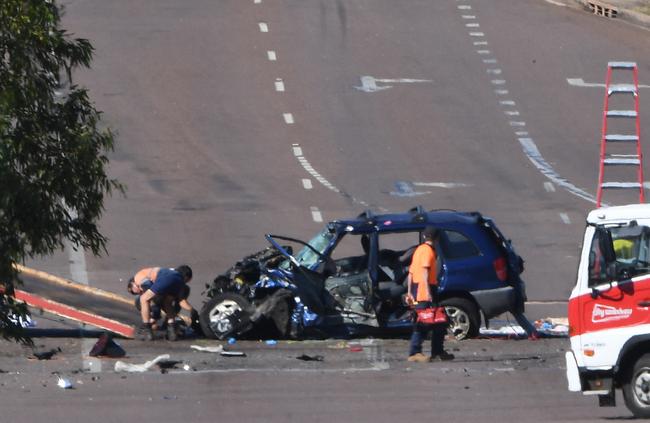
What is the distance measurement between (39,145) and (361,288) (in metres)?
6.47

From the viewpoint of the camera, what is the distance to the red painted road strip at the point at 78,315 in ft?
56.6

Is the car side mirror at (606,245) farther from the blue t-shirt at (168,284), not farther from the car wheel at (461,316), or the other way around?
the blue t-shirt at (168,284)

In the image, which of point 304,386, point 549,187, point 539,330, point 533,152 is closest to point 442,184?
point 549,187

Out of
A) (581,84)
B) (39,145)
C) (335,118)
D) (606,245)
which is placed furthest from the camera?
(581,84)

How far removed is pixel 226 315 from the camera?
55.9ft

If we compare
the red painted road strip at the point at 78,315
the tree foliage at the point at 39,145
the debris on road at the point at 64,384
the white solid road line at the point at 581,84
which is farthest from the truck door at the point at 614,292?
the white solid road line at the point at 581,84

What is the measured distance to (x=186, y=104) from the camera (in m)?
30.7

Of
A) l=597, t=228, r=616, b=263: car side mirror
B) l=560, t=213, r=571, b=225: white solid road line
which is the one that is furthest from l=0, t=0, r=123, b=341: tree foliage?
l=560, t=213, r=571, b=225: white solid road line

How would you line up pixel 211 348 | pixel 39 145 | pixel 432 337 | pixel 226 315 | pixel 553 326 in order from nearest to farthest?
pixel 39 145 → pixel 432 337 → pixel 211 348 → pixel 226 315 → pixel 553 326

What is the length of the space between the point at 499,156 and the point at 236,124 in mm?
5348

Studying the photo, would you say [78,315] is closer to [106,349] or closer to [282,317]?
[106,349]

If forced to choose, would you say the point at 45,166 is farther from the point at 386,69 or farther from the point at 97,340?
the point at 386,69

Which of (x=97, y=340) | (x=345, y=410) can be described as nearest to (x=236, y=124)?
(x=97, y=340)

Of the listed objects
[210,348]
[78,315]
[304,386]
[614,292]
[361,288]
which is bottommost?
[304,386]
